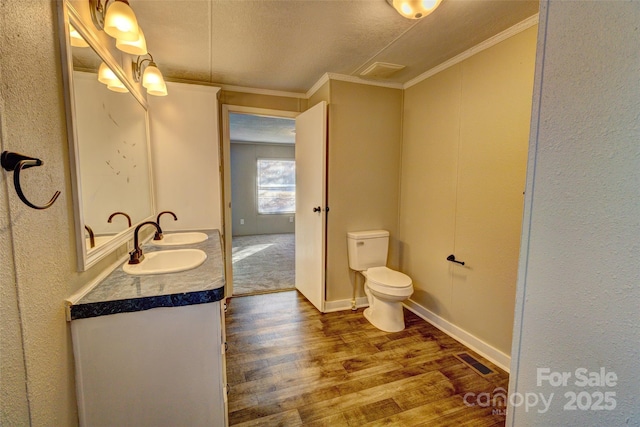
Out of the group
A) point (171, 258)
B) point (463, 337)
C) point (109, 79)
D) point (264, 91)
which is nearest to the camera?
point (109, 79)

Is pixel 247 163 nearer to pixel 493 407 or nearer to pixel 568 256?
pixel 493 407

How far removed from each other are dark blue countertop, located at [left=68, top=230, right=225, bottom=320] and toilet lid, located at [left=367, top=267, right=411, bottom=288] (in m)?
1.49

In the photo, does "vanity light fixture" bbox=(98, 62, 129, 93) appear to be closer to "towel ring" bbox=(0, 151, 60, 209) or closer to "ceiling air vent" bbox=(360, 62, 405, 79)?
"towel ring" bbox=(0, 151, 60, 209)

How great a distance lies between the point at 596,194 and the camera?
56 cm

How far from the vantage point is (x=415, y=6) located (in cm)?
143

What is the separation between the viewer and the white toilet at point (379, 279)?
Result: 2.33 m

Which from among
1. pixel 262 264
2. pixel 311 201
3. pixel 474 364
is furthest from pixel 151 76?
pixel 262 264

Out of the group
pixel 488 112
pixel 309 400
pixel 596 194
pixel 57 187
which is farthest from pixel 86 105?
pixel 488 112

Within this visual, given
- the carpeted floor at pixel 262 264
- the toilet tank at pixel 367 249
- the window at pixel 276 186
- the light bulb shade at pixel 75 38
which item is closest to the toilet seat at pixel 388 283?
the toilet tank at pixel 367 249

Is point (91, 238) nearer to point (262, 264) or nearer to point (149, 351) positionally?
point (149, 351)

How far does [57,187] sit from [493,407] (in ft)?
7.55

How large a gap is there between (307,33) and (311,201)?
1447mm

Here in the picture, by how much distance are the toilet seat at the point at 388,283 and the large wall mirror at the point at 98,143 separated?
181cm

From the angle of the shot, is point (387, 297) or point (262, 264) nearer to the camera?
point (387, 297)
